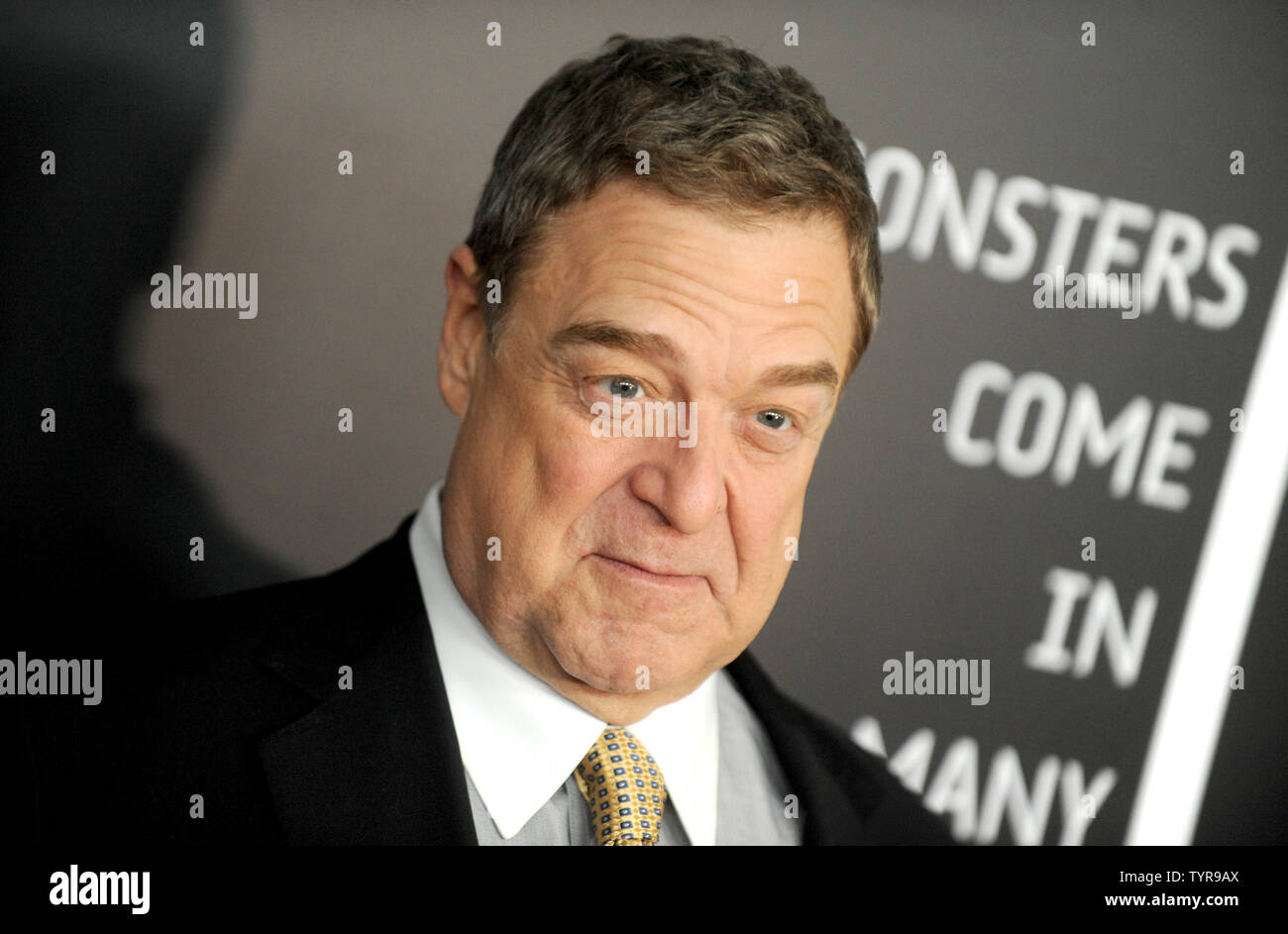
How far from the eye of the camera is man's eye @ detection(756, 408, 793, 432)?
189cm

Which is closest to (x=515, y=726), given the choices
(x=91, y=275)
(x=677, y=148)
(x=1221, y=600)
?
(x=677, y=148)

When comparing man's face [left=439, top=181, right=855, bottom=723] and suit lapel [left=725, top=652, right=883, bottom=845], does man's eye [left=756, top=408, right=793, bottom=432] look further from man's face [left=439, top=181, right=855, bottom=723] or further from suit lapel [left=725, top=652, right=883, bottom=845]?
suit lapel [left=725, top=652, right=883, bottom=845]

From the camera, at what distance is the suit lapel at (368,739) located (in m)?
1.78

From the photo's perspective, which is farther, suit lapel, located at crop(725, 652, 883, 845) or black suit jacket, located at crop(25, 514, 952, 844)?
suit lapel, located at crop(725, 652, 883, 845)

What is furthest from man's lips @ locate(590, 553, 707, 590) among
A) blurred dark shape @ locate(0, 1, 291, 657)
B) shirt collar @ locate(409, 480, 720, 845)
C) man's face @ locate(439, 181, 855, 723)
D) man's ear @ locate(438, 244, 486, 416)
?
blurred dark shape @ locate(0, 1, 291, 657)

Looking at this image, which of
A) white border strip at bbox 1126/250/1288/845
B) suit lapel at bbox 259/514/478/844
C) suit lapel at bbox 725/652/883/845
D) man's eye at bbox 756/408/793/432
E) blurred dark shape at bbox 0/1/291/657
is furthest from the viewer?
white border strip at bbox 1126/250/1288/845

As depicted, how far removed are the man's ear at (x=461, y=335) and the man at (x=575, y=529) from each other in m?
0.01

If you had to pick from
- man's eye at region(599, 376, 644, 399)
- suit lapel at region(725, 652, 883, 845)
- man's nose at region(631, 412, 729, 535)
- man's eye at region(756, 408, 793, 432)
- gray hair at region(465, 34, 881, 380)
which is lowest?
suit lapel at region(725, 652, 883, 845)

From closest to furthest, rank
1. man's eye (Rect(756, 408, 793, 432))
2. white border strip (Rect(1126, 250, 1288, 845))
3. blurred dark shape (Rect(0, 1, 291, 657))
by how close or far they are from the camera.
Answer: man's eye (Rect(756, 408, 793, 432))
blurred dark shape (Rect(0, 1, 291, 657))
white border strip (Rect(1126, 250, 1288, 845))

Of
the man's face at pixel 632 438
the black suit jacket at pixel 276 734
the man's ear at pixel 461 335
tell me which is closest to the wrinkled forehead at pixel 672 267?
the man's face at pixel 632 438

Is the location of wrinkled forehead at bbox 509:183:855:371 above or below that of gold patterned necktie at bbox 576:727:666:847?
above

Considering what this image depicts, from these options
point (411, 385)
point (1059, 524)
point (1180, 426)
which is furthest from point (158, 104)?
point (1180, 426)

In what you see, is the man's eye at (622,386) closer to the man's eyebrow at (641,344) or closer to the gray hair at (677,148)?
the man's eyebrow at (641,344)

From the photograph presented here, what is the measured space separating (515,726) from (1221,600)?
4.36ft
